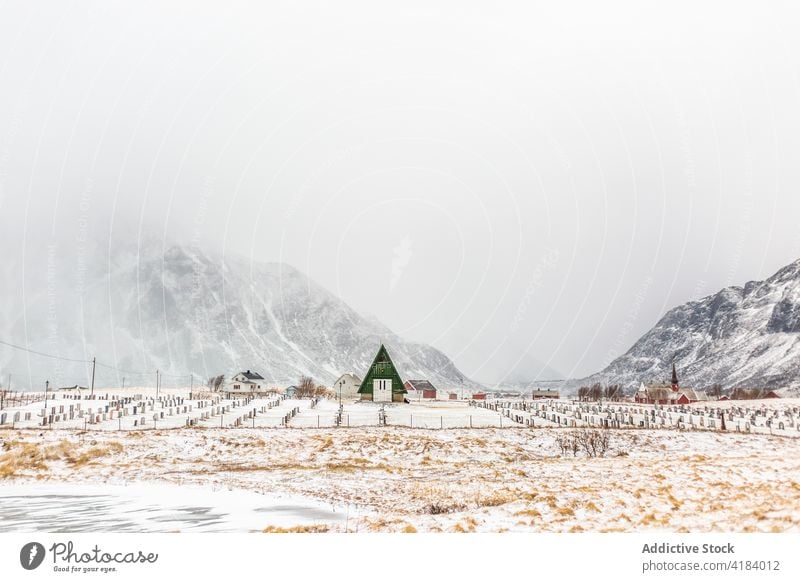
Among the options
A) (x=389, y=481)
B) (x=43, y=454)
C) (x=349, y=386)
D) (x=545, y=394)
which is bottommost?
(x=389, y=481)

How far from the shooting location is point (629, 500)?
634 inches

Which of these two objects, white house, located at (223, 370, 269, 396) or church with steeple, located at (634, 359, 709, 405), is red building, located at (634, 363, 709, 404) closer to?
church with steeple, located at (634, 359, 709, 405)

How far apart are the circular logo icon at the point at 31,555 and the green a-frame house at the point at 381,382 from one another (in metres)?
53.1

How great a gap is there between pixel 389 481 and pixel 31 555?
12.9 meters

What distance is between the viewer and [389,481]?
2280 cm

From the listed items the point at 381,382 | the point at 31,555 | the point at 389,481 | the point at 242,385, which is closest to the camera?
the point at 31,555

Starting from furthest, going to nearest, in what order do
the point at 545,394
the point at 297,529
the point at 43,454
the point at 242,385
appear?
1. the point at 545,394
2. the point at 242,385
3. the point at 43,454
4. the point at 297,529

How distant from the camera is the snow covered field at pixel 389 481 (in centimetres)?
1470

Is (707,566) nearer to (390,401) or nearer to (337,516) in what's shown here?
(337,516)

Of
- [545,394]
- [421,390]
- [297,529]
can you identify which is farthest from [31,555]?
[545,394]

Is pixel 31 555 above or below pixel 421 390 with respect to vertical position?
below

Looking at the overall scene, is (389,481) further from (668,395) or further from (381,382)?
(668,395)

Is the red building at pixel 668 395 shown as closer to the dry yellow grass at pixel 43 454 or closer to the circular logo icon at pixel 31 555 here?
the dry yellow grass at pixel 43 454

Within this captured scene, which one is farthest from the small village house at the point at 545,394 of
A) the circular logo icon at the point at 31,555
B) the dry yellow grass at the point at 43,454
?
the circular logo icon at the point at 31,555
